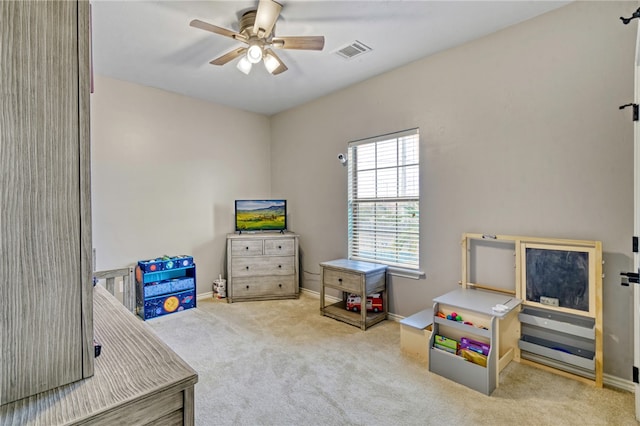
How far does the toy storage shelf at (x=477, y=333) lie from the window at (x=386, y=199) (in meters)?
0.84

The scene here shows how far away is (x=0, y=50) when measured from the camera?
0.63 metres

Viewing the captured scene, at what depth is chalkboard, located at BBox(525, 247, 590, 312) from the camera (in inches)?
88.6

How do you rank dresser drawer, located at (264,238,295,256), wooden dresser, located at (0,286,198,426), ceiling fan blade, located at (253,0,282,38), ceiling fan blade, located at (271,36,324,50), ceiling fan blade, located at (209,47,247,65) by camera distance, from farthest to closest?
dresser drawer, located at (264,238,295,256)
ceiling fan blade, located at (209,47,247,65)
ceiling fan blade, located at (271,36,324,50)
ceiling fan blade, located at (253,0,282,38)
wooden dresser, located at (0,286,198,426)

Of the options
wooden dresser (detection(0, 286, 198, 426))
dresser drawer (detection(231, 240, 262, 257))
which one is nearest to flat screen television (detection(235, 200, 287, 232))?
dresser drawer (detection(231, 240, 262, 257))

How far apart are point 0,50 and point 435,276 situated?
3.20m

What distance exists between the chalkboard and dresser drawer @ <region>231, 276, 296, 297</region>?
2.77 m

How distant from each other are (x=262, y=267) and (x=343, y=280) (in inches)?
50.6

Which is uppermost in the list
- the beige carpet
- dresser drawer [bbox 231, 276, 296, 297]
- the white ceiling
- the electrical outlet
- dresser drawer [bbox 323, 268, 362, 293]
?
the white ceiling

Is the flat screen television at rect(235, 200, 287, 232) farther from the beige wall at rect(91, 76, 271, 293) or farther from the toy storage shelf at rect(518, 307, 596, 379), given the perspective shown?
the toy storage shelf at rect(518, 307, 596, 379)

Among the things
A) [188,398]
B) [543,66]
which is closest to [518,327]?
[543,66]

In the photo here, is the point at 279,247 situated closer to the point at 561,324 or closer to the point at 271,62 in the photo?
the point at 271,62

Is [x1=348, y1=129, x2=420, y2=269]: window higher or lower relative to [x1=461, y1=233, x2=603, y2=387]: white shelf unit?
higher

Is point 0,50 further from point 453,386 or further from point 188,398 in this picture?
point 453,386

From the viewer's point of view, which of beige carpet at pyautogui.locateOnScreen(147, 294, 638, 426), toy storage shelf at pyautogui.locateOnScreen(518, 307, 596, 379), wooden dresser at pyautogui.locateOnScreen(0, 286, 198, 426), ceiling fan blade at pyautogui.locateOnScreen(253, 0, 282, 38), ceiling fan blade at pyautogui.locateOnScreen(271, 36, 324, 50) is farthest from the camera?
ceiling fan blade at pyautogui.locateOnScreen(271, 36, 324, 50)
